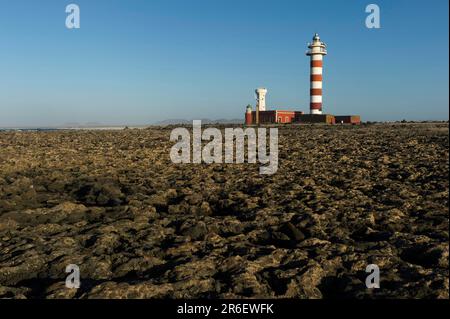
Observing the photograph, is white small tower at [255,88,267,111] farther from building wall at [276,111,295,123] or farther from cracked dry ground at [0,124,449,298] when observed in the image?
cracked dry ground at [0,124,449,298]

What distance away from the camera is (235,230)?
22.5 feet

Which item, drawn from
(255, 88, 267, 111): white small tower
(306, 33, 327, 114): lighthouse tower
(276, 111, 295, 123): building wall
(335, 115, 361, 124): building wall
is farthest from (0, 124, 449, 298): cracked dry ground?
(255, 88, 267, 111): white small tower

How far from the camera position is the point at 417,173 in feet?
29.6

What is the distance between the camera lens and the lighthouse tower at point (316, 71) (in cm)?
4584

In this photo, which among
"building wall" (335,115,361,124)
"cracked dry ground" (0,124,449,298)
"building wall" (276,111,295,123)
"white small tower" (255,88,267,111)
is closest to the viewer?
"cracked dry ground" (0,124,449,298)

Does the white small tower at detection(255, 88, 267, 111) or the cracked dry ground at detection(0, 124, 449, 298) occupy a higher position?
the white small tower at detection(255, 88, 267, 111)

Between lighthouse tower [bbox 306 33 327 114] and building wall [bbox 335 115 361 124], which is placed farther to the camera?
lighthouse tower [bbox 306 33 327 114]

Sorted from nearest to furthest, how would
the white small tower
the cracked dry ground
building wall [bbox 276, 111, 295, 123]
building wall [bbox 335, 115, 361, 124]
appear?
the cracked dry ground < building wall [bbox 335, 115, 361, 124] < building wall [bbox 276, 111, 295, 123] < the white small tower

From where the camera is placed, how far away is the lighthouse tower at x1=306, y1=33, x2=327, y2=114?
45.8 m

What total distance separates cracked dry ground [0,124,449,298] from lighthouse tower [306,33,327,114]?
1362 inches

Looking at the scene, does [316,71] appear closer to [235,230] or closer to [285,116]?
[285,116]

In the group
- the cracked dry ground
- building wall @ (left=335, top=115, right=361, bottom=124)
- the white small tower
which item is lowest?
the cracked dry ground

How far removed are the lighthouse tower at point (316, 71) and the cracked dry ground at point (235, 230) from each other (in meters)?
34.6
